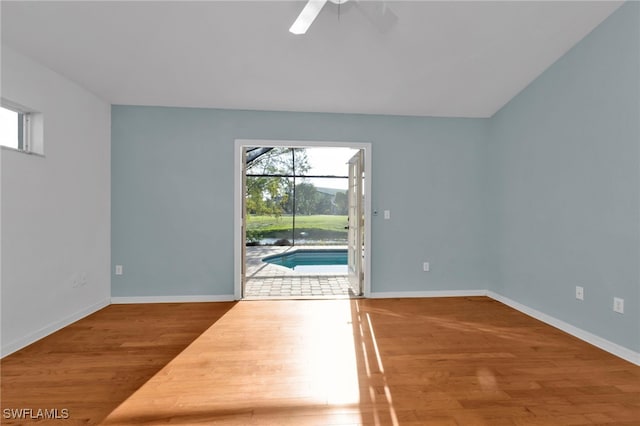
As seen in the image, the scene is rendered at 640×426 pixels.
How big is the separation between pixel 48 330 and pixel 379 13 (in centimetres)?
395

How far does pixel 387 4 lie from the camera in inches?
93.7

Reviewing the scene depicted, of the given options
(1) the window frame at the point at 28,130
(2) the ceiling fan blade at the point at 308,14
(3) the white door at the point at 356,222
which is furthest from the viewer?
(3) the white door at the point at 356,222

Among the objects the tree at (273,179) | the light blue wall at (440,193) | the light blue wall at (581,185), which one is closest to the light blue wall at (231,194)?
the light blue wall at (440,193)

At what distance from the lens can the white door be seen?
4.01 m

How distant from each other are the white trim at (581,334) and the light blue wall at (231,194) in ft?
1.93

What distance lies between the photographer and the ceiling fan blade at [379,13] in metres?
2.35

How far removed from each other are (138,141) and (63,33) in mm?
1332

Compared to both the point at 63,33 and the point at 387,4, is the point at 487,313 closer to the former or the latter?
the point at 387,4

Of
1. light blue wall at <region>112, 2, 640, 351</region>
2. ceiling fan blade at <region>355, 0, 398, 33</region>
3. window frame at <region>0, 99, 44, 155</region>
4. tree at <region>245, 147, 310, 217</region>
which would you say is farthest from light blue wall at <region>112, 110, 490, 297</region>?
tree at <region>245, 147, 310, 217</region>

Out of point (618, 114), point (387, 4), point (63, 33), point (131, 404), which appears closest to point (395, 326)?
point (131, 404)

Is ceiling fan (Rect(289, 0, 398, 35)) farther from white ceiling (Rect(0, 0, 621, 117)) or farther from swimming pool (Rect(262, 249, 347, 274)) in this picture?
swimming pool (Rect(262, 249, 347, 274))

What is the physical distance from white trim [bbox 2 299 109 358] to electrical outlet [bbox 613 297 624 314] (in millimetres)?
4801

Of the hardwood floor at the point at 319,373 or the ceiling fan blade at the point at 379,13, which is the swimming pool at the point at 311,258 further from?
the ceiling fan blade at the point at 379,13

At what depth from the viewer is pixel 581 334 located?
8.88 feet
